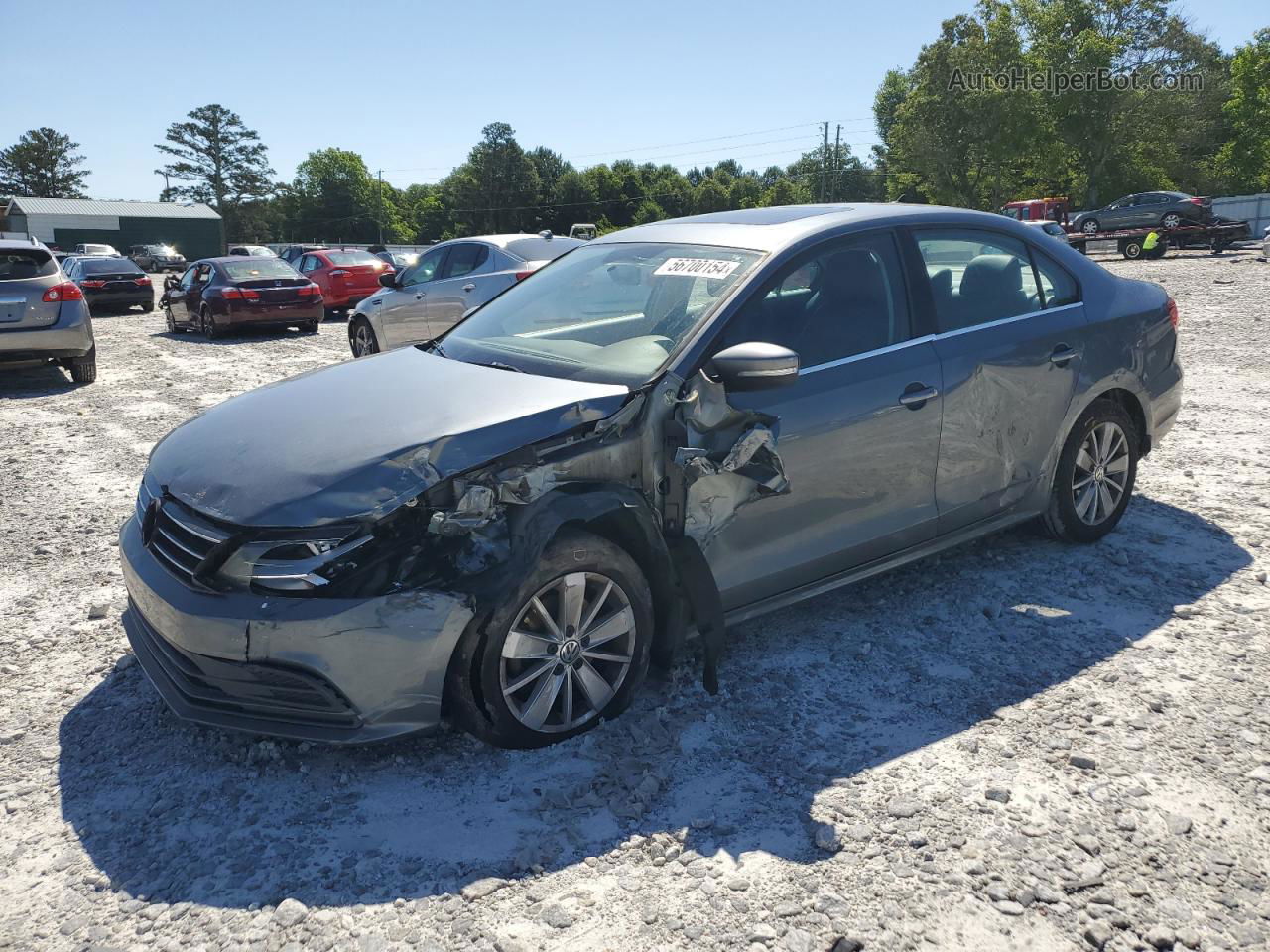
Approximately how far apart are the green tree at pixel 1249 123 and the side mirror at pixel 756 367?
200 feet

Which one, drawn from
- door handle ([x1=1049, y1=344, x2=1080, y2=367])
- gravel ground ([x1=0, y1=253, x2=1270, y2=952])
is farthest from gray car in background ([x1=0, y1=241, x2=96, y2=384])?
door handle ([x1=1049, y1=344, x2=1080, y2=367])

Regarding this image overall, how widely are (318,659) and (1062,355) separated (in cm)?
356

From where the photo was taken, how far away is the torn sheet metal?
3.44m

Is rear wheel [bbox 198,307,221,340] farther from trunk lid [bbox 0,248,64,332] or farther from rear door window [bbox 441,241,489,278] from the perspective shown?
rear door window [bbox 441,241,489,278]

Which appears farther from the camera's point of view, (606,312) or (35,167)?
(35,167)

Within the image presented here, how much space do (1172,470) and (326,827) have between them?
5.75m

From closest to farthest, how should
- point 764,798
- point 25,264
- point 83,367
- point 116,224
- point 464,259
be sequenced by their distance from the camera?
point 764,798 < point 25,264 < point 83,367 < point 464,259 < point 116,224

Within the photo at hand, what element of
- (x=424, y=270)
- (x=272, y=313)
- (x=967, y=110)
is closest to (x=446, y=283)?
(x=424, y=270)

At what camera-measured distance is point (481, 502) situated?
10.1 ft

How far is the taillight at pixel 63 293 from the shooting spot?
10906mm

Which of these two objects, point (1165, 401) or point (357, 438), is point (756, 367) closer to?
Result: point (357, 438)

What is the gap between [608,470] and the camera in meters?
3.33

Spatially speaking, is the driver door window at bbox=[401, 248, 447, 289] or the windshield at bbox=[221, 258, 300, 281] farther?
the windshield at bbox=[221, 258, 300, 281]

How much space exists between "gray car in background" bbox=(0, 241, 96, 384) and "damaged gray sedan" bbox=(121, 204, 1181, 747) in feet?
27.7
